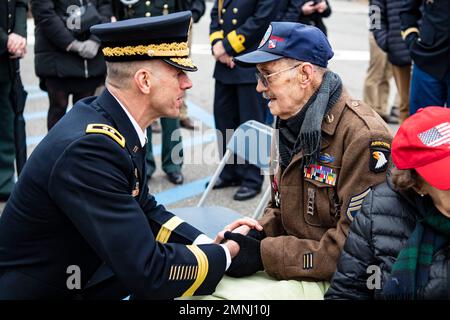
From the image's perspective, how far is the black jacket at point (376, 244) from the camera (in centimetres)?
228

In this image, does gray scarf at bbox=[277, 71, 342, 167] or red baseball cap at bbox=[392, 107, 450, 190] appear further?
gray scarf at bbox=[277, 71, 342, 167]

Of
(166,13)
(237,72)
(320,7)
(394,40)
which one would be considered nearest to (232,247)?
(237,72)

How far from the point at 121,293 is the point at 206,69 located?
7990 mm

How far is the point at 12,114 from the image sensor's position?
207 inches

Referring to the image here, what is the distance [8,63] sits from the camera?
504 centimetres

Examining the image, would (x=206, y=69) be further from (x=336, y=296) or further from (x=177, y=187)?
(x=336, y=296)

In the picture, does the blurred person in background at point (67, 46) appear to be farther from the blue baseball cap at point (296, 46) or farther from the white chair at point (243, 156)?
the blue baseball cap at point (296, 46)

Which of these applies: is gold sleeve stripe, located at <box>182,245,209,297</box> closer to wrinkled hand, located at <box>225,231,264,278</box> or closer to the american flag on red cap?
wrinkled hand, located at <box>225,231,264,278</box>

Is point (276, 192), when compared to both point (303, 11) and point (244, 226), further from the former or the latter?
point (303, 11)

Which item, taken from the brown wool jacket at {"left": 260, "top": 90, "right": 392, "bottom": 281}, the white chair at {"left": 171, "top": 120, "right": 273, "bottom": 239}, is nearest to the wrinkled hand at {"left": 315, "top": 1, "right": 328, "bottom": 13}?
the white chair at {"left": 171, "top": 120, "right": 273, "bottom": 239}

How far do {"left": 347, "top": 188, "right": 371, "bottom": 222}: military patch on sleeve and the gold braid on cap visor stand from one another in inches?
34.5

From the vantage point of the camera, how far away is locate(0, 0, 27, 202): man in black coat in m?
4.98

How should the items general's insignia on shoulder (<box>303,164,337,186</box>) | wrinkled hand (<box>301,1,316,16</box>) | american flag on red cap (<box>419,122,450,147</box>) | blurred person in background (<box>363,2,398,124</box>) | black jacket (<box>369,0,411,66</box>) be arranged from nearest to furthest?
american flag on red cap (<box>419,122,450,147</box>)
general's insignia on shoulder (<box>303,164,337,186</box>)
wrinkled hand (<box>301,1,316,16</box>)
black jacket (<box>369,0,411,66</box>)
blurred person in background (<box>363,2,398,124</box>)

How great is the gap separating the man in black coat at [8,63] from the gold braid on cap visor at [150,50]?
9.01ft
